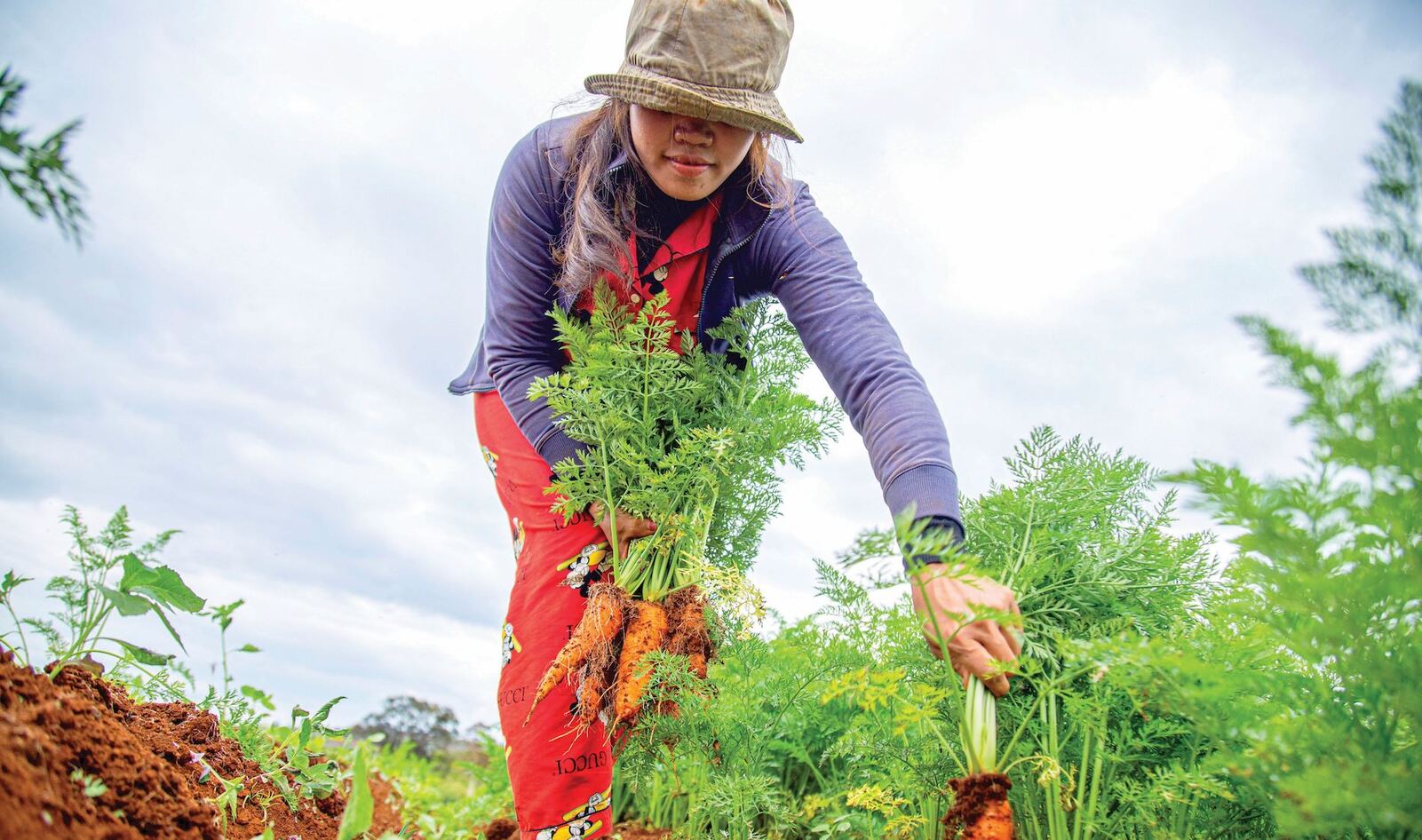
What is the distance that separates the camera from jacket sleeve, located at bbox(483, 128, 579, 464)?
226 cm

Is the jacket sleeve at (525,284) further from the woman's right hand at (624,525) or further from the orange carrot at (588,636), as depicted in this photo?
the orange carrot at (588,636)

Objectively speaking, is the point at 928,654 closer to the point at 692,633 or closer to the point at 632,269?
the point at 692,633

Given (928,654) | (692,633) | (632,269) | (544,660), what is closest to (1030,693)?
(928,654)

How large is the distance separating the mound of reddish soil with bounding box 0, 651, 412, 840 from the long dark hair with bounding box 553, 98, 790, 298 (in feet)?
3.92

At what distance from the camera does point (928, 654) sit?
6.22 ft

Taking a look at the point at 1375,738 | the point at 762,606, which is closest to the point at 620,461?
the point at 762,606

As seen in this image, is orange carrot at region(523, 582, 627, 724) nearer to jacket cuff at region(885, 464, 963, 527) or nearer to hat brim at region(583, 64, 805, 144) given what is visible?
jacket cuff at region(885, 464, 963, 527)

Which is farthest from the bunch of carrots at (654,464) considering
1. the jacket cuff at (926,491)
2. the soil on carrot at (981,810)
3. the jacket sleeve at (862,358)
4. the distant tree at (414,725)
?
the distant tree at (414,725)

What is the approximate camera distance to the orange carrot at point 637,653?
2018mm

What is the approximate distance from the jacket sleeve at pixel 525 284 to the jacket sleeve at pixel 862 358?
518 mm

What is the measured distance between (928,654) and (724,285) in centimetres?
96

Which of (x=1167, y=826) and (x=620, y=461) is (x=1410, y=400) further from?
(x=620, y=461)

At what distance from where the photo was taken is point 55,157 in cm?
97

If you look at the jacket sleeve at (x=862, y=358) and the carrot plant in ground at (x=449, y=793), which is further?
the carrot plant in ground at (x=449, y=793)
